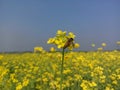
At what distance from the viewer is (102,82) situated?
7.30 m

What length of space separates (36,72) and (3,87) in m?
1.50

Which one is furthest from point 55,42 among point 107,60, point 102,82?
point 107,60

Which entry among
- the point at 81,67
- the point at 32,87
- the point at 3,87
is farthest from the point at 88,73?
the point at 3,87

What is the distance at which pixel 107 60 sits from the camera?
12.2 m

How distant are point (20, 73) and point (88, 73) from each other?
2041 mm

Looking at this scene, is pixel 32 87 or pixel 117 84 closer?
pixel 32 87

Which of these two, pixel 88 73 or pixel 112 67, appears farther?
pixel 112 67

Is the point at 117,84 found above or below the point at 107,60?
below

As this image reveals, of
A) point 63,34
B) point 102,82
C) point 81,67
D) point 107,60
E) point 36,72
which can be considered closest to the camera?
point 63,34

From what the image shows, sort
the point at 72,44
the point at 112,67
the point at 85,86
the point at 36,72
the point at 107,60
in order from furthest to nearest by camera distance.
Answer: the point at 107,60 → the point at 112,67 → the point at 36,72 → the point at 85,86 → the point at 72,44

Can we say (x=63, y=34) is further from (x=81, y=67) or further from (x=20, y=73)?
(x=81, y=67)

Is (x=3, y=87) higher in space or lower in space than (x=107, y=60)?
lower

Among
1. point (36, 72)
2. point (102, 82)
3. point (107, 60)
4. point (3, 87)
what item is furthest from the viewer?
point (107, 60)

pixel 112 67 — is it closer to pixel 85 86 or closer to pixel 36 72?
pixel 36 72
